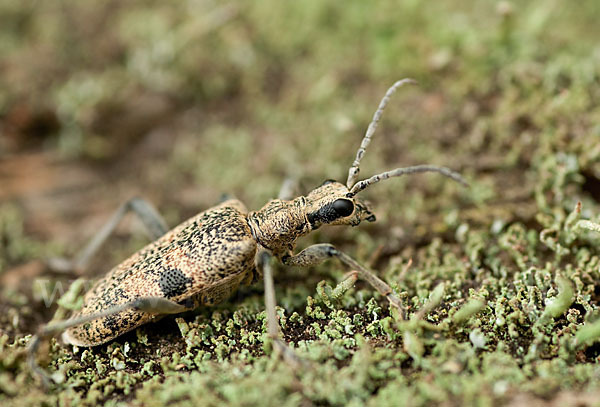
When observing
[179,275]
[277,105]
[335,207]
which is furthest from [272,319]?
[277,105]

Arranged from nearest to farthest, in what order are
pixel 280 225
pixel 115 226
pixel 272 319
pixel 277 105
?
pixel 272 319 → pixel 280 225 → pixel 115 226 → pixel 277 105

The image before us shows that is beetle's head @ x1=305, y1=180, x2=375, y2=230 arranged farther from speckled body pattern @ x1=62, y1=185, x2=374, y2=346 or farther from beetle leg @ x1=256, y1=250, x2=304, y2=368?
beetle leg @ x1=256, y1=250, x2=304, y2=368

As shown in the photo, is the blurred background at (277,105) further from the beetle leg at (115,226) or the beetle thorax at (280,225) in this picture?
the beetle thorax at (280,225)

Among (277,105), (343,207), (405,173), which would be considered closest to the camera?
(405,173)

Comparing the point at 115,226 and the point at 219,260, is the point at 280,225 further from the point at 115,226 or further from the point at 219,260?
the point at 115,226

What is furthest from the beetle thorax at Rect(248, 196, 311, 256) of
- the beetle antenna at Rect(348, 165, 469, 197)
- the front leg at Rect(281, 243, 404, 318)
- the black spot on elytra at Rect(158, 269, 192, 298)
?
the black spot on elytra at Rect(158, 269, 192, 298)

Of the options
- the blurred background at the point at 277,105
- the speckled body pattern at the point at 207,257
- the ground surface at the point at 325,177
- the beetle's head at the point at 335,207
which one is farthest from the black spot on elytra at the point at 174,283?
the blurred background at the point at 277,105
